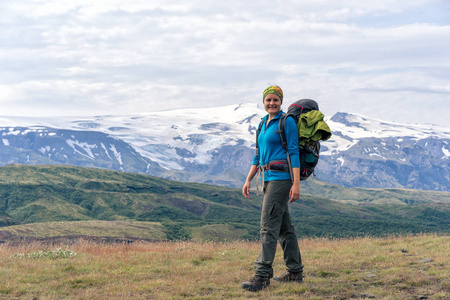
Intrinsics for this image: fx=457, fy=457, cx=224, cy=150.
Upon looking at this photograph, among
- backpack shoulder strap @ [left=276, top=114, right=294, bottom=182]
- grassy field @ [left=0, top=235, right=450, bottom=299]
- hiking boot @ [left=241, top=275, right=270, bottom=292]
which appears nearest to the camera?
grassy field @ [left=0, top=235, right=450, bottom=299]

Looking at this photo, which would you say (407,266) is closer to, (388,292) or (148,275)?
(388,292)

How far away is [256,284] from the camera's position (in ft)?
33.1

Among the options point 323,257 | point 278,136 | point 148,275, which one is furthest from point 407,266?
point 148,275

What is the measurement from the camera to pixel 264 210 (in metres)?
10.4

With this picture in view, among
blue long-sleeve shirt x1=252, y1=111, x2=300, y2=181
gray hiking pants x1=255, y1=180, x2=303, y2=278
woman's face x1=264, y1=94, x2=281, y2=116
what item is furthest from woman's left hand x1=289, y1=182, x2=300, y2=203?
woman's face x1=264, y1=94, x2=281, y2=116

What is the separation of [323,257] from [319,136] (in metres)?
6.28

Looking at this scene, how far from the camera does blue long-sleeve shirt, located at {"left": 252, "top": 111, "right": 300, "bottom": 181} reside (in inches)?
396

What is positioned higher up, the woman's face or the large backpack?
the woman's face

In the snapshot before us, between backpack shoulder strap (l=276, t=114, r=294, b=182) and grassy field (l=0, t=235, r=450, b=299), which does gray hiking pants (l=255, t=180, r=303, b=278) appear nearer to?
backpack shoulder strap (l=276, t=114, r=294, b=182)

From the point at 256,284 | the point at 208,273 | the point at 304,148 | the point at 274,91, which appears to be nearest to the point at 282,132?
the point at 304,148

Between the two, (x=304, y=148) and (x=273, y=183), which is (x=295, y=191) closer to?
(x=273, y=183)

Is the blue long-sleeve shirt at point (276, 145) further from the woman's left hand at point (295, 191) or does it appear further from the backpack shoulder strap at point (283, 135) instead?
the woman's left hand at point (295, 191)

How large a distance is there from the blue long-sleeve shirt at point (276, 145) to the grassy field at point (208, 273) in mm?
2550

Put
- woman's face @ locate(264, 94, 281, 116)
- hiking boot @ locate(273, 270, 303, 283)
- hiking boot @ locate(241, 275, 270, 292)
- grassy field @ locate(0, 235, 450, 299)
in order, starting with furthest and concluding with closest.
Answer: hiking boot @ locate(273, 270, 303, 283)
woman's face @ locate(264, 94, 281, 116)
hiking boot @ locate(241, 275, 270, 292)
grassy field @ locate(0, 235, 450, 299)
